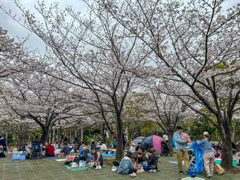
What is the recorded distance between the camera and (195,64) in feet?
25.5

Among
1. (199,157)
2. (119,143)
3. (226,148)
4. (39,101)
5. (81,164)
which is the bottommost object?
(81,164)

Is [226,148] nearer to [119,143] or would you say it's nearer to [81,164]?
[119,143]

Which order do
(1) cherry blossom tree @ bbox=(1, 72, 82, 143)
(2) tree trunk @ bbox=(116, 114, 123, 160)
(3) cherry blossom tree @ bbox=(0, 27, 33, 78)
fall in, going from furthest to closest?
(1) cherry blossom tree @ bbox=(1, 72, 82, 143) < (2) tree trunk @ bbox=(116, 114, 123, 160) < (3) cherry blossom tree @ bbox=(0, 27, 33, 78)

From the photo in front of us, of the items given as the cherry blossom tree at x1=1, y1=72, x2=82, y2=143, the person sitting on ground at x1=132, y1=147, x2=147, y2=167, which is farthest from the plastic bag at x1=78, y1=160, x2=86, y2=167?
the cherry blossom tree at x1=1, y1=72, x2=82, y2=143

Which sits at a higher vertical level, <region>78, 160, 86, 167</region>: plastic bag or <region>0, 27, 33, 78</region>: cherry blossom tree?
<region>0, 27, 33, 78</region>: cherry blossom tree

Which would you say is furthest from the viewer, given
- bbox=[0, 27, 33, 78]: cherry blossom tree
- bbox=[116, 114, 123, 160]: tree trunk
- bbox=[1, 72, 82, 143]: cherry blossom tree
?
bbox=[1, 72, 82, 143]: cherry blossom tree

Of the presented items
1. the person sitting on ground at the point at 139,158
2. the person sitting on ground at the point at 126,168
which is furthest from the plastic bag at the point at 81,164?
the person sitting on ground at the point at 139,158

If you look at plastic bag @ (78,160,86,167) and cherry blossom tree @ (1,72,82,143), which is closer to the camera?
plastic bag @ (78,160,86,167)

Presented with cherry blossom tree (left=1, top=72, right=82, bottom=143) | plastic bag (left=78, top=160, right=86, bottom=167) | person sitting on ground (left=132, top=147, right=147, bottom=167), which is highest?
cherry blossom tree (left=1, top=72, right=82, bottom=143)

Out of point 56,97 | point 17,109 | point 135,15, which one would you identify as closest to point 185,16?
point 135,15

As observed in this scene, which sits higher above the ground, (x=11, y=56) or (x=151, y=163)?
(x=11, y=56)

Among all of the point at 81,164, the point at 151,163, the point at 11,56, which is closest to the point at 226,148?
the point at 151,163

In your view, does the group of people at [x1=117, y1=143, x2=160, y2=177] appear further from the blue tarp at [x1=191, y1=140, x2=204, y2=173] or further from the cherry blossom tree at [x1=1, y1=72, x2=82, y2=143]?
the cherry blossom tree at [x1=1, y1=72, x2=82, y2=143]

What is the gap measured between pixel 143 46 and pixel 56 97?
21.7 feet
